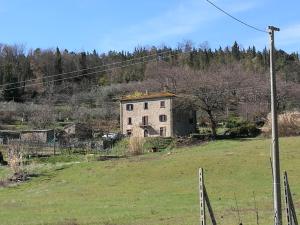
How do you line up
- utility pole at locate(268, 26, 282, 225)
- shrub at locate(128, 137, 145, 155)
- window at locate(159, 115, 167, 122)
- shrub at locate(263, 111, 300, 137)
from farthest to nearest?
window at locate(159, 115, 167, 122), shrub at locate(263, 111, 300, 137), shrub at locate(128, 137, 145, 155), utility pole at locate(268, 26, 282, 225)

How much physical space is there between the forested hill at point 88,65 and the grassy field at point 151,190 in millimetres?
98027

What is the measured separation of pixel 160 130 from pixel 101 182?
4567cm

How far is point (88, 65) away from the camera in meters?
186

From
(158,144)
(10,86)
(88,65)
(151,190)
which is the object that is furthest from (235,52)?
(151,190)

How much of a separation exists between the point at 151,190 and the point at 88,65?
152612 mm

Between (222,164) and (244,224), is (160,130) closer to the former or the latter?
(222,164)

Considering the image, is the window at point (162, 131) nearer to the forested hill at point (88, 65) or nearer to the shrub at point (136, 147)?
the shrub at point (136, 147)

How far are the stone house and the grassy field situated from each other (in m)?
23.5

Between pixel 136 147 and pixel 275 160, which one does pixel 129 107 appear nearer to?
pixel 136 147

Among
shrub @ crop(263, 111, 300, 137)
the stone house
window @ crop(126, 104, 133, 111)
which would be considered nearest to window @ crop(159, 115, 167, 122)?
the stone house

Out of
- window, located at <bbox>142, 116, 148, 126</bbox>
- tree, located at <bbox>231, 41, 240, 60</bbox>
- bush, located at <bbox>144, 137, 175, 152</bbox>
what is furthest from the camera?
tree, located at <bbox>231, 41, 240, 60</bbox>

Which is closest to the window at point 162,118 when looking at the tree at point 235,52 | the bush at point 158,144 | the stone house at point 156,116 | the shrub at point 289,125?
the stone house at point 156,116

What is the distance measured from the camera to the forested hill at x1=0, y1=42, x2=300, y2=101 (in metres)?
154

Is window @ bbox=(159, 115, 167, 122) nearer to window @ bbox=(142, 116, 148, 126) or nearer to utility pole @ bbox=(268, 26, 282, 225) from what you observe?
window @ bbox=(142, 116, 148, 126)
